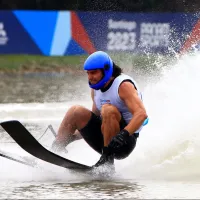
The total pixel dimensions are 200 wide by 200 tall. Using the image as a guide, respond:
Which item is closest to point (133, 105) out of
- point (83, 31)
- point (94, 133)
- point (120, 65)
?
point (94, 133)

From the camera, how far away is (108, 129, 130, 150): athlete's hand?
734cm

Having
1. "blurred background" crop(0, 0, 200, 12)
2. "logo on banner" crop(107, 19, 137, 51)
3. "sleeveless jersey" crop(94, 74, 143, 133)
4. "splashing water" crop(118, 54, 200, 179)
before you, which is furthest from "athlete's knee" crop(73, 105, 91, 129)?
"blurred background" crop(0, 0, 200, 12)

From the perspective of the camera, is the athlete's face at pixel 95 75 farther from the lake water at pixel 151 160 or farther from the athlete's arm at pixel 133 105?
the lake water at pixel 151 160

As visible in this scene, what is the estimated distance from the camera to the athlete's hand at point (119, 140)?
289 inches

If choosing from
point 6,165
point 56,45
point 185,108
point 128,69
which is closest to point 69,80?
point 56,45

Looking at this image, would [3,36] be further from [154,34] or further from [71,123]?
[71,123]

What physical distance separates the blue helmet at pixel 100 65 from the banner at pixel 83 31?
11133 millimetres

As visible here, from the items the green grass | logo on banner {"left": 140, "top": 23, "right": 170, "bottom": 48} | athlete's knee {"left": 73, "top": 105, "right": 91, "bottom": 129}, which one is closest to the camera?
athlete's knee {"left": 73, "top": 105, "right": 91, "bottom": 129}

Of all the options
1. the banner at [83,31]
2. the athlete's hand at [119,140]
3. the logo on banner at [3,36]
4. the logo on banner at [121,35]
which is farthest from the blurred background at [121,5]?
the athlete's hand at [119,140]

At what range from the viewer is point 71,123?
7.88 meters

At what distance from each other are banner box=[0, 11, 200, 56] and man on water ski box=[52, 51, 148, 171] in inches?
432

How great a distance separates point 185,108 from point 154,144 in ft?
3.11

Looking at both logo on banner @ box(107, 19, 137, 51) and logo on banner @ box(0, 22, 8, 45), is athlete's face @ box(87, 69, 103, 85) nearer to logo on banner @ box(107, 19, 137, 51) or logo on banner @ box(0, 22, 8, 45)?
logo on banner @ box(107, 19, 137, 51)

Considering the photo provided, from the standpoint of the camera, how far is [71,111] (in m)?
7.86
